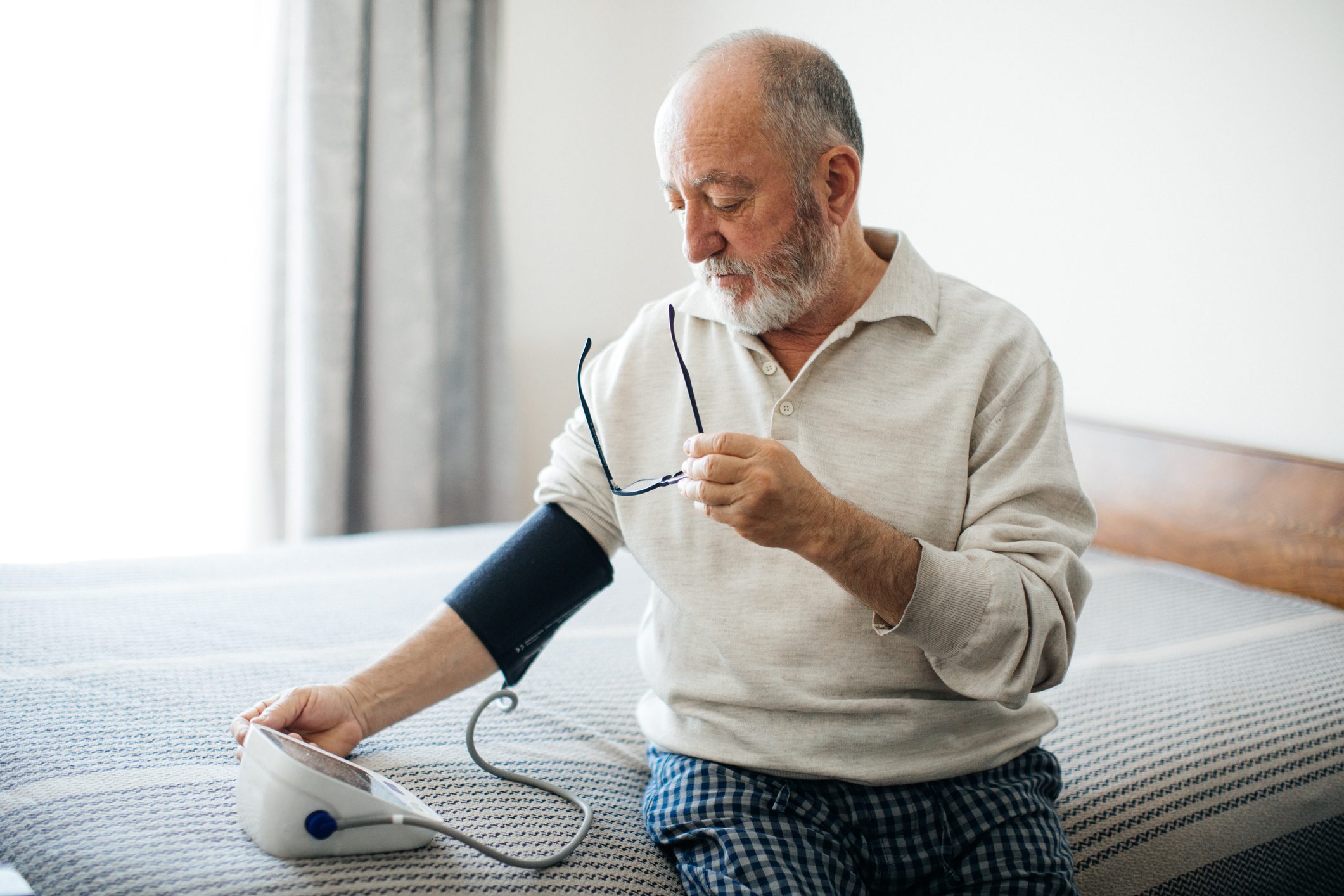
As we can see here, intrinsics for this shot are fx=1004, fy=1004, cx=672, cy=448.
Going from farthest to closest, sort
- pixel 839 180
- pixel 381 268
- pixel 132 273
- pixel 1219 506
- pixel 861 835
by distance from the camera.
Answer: pixel 381 268 → pixel 132 273 → pixel 1219 506 → pixel 839 180 → pixel 861 835

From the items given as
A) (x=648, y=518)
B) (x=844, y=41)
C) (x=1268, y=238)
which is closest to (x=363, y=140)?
(x=844, y=41)

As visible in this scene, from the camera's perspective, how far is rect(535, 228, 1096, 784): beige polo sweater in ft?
3.10

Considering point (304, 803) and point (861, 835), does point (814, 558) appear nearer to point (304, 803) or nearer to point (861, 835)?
point (861, 835)

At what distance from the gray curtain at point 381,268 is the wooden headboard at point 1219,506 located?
1.65 meters

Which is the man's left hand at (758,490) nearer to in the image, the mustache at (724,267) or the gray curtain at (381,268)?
the mustache at (724,267)

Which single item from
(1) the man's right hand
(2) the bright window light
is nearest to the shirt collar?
(1) the man's right hand

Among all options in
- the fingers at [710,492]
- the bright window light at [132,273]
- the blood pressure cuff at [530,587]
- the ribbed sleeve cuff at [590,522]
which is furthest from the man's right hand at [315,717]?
the bright window light at [132,273]

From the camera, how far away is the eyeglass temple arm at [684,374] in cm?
104

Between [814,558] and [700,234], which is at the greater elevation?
[700,234]

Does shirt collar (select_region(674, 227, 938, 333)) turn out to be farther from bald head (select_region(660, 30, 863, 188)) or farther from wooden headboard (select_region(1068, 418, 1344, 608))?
wooden headboard (select_region(1068, 418, 1344, 608))

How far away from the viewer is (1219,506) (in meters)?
1.79

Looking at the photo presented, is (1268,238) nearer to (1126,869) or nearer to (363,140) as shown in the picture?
(1126,869)

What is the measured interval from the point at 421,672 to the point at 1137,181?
1.57 metres

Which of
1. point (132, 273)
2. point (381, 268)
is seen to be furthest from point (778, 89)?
point (132, 273)
